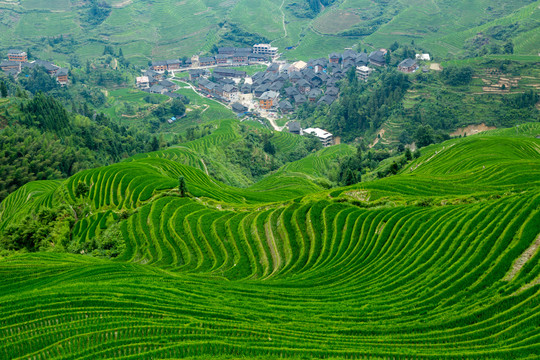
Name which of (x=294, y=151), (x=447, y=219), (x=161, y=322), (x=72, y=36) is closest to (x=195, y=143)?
(x=294, y=151)

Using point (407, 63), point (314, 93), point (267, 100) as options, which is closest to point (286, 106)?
point (267, 100)

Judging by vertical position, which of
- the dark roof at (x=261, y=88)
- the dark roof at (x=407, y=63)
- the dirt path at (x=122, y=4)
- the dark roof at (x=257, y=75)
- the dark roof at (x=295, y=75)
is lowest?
the dark roof at (x=261, y=88)

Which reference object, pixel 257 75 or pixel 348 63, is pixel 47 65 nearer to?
pixel 257 75

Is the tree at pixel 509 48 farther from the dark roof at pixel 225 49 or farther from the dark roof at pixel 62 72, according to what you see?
the dark roof at pixel 62 72

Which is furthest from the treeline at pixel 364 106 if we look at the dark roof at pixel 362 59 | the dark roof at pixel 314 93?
the dark roof at pixel 362 59

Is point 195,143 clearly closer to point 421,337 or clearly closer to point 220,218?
point 220,218

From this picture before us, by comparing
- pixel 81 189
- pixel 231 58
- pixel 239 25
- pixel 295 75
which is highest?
pixel 239 25

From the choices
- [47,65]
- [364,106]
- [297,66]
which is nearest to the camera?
[364,106]

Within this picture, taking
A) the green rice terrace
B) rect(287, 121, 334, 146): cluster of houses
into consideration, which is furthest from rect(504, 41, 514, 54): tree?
the green rice terrace
